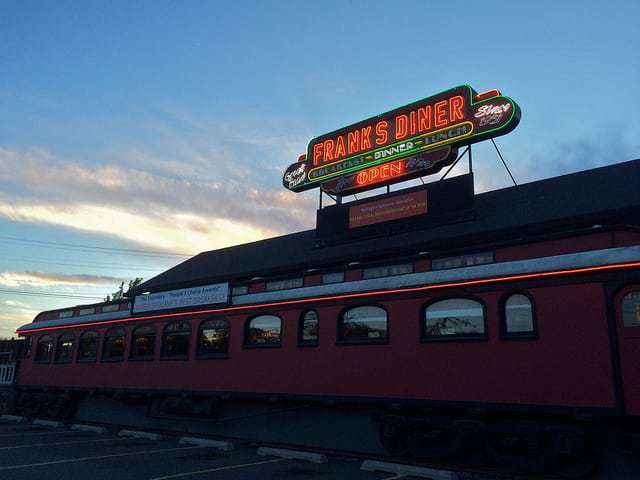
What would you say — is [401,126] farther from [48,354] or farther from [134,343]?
[48,354]

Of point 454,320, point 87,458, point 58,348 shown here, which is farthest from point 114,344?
point 454,320

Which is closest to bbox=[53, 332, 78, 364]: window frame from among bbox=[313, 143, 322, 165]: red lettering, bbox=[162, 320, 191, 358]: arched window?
bbox=[162, 320, 191, 358]: arched window

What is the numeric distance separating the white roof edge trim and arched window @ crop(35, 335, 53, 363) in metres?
11.6

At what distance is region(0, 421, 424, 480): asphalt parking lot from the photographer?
929 centimetres

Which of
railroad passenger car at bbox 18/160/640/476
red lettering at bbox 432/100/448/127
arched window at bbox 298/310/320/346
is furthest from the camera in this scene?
red lettering at bbox 432/100/448/127

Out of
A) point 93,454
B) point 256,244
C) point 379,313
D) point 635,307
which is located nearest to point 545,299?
point 635,307

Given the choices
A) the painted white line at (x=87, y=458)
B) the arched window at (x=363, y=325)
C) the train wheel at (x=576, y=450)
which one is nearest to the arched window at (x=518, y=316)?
the train wheel at (x=576, y=450)

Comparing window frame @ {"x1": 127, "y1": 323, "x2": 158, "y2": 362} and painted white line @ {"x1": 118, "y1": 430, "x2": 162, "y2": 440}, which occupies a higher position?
window frame @ {"x1": 127, "y1": 323, "x2": 158, "y2": 362}

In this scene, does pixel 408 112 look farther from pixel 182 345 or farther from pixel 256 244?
pixel 182 345

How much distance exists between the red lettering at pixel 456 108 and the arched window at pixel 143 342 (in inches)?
462

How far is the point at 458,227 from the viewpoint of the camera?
13469 millimetres

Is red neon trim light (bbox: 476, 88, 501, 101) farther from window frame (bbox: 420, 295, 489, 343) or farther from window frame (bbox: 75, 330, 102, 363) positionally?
window frame (bbox: 75, 330, 102, 363)

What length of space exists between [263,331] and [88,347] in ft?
29.6

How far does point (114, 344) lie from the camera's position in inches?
709
